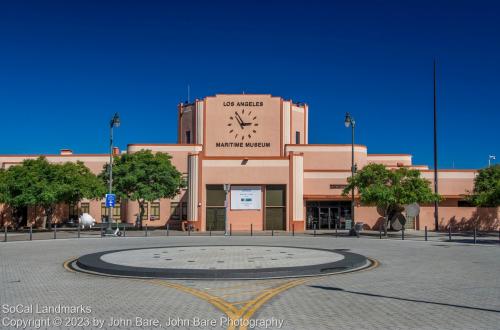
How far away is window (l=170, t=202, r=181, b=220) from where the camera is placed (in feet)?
185

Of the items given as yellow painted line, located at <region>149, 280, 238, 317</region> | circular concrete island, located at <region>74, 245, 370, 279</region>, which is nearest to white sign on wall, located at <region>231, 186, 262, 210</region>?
circular concrete island, located at <region>74, 245, 370, 279</region>

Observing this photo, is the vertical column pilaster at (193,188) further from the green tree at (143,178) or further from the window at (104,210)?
the window at (104,210)

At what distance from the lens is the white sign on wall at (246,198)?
46719 mm

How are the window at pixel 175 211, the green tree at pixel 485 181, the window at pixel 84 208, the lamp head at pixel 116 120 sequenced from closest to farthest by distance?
the lamp head at pixel 116 120
the green tree at pixel 485 181
the window at pixel 175 211
the window at pixel 84 208

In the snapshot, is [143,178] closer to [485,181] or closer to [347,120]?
[347,120]

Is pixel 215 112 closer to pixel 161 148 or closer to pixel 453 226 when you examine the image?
pixel 161 148

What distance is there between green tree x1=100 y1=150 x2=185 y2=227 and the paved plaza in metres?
27.7

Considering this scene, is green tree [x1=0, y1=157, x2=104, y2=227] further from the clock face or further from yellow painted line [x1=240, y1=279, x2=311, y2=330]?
yellow painted line [x1=240, y1=279, x2=311, y2=330]

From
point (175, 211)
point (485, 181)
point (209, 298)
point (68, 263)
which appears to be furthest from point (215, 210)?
point (209, 298)

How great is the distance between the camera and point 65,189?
40.9 metres

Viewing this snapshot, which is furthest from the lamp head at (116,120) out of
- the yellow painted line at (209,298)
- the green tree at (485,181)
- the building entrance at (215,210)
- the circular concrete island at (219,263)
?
the green tree at (485,181)

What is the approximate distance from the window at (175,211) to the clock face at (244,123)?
9.75 metres

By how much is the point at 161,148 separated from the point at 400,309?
1949 inches

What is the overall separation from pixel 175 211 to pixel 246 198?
12517mm
